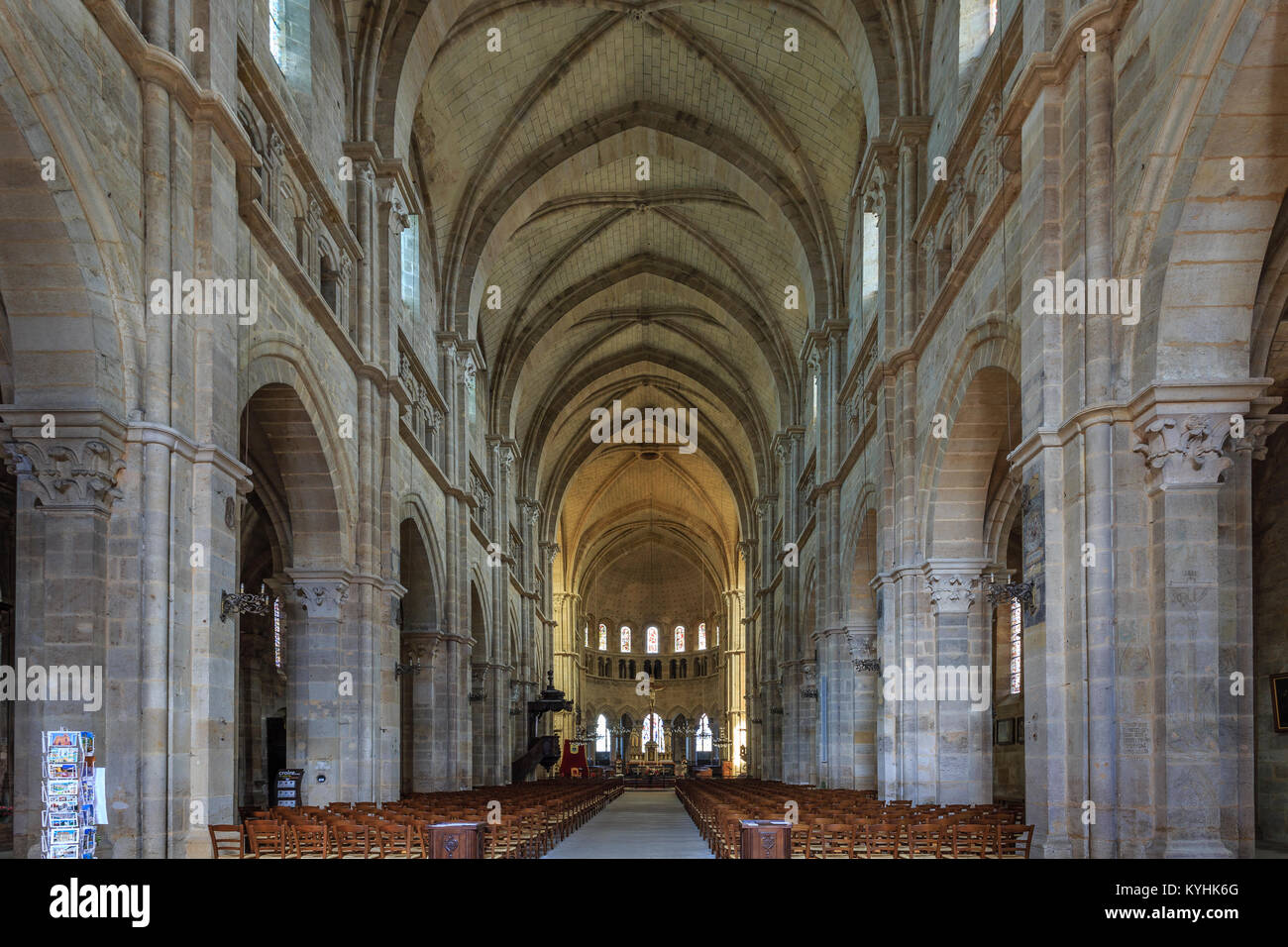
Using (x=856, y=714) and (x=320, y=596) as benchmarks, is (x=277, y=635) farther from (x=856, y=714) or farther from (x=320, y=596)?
(x=856, y=714)

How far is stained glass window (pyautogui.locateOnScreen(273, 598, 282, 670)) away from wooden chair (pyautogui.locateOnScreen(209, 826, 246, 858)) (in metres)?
18.4

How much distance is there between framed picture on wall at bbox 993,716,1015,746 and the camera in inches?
1020

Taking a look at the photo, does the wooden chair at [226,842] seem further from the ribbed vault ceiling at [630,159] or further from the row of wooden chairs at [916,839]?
the ribbed vault ceiling at [630,159]

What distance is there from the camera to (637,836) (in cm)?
2383

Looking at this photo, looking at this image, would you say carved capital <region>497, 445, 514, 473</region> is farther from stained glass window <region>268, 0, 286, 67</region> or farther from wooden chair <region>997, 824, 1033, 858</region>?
wooden chair <region>997, 824, 1033, 858</region>

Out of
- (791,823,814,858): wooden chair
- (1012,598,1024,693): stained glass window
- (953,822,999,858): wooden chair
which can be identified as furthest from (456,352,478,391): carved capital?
(953,822,999,858): wooden chair

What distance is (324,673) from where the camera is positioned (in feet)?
63.6

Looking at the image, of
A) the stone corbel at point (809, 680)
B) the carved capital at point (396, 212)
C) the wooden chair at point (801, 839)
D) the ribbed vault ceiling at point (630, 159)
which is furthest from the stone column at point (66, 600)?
the stone corbel at point (809, 680)

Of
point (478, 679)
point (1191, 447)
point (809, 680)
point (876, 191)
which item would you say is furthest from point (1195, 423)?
point (478, 679)

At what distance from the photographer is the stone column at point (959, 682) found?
1884 centimetres

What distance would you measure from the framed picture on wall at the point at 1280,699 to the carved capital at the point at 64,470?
14.3m

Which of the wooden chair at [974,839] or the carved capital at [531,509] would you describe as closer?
the wooden chair at [974,839]

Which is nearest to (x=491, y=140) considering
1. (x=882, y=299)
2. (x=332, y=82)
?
(x=332, y=82)

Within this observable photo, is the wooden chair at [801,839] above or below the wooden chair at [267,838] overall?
below
